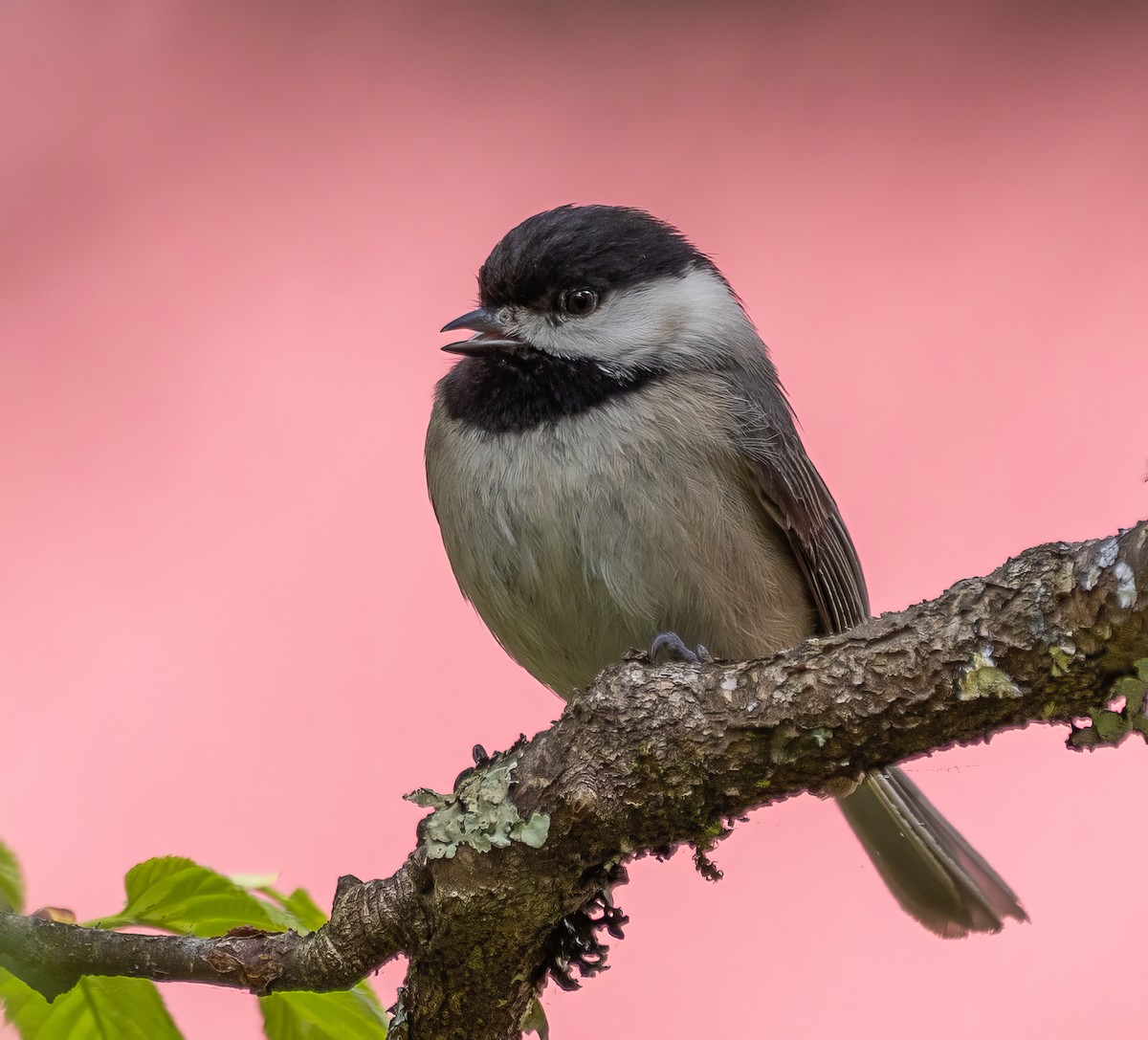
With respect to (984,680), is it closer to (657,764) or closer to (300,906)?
(657,764)

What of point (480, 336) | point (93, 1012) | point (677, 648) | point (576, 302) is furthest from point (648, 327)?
point (93, 1012)

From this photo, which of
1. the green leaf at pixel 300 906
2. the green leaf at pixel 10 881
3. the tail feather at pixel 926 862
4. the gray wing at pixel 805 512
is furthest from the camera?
the tail feather at pixel 926 862

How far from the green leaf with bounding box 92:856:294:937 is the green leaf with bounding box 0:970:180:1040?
0.19 ft

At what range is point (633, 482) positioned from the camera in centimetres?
185

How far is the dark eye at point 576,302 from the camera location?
2057mm

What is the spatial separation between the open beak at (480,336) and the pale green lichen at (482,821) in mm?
726

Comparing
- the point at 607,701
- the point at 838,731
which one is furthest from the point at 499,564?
the point at 838,731

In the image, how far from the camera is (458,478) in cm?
197

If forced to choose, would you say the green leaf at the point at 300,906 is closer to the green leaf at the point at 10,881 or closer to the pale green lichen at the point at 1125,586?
the green leaf at the point at 10,881

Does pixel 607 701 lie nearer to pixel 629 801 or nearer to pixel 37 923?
pixel 629 801

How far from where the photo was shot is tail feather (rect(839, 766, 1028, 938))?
2.14 m

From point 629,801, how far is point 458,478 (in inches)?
27.9

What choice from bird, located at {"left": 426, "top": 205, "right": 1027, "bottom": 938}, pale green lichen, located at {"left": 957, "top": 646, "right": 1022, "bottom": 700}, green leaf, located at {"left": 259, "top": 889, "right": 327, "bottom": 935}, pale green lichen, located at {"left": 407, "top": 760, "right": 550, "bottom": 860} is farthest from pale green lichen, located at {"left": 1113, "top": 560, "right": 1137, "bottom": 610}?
green leaf, located at {"left": 259, "top": 889, "right": 327, "bottom": 935}

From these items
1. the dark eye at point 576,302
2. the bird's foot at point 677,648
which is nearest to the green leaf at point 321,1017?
the bird's foot at point 677,648
